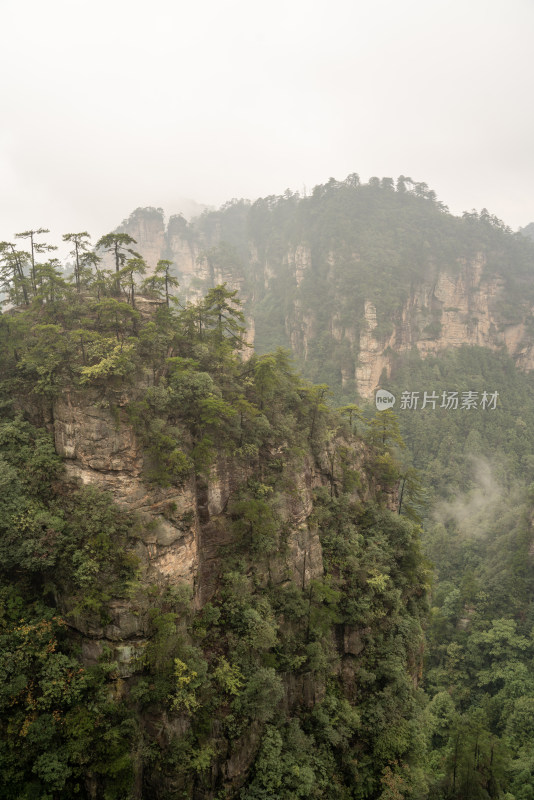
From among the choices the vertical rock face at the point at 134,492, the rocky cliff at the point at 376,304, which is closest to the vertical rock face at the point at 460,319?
the rocky cliff at the point at 376,304

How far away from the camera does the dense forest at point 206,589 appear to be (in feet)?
42.5

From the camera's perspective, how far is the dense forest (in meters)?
13.0

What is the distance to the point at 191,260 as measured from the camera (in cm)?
8781

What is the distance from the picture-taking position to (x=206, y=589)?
648 inches

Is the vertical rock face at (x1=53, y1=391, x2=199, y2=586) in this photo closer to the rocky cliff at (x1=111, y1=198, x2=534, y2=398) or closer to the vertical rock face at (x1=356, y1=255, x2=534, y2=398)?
the rocky cliff at (x1=111, y1=198, x2=534, y2=398)

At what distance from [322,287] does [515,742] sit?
2616 inches

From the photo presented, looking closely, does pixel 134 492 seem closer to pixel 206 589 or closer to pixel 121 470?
pixel 121 470

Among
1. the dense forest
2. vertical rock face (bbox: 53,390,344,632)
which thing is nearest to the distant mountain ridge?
the dense forest

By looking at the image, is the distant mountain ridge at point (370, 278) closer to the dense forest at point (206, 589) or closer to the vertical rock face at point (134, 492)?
the dense forest at point (206, 589)

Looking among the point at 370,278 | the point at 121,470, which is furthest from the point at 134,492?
the point at 370,278

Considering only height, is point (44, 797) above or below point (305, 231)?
below

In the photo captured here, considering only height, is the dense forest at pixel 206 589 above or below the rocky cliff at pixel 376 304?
below

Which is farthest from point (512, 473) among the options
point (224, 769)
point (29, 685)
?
point (29, 685)

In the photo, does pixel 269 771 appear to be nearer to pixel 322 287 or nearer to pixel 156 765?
pixel 156 765
